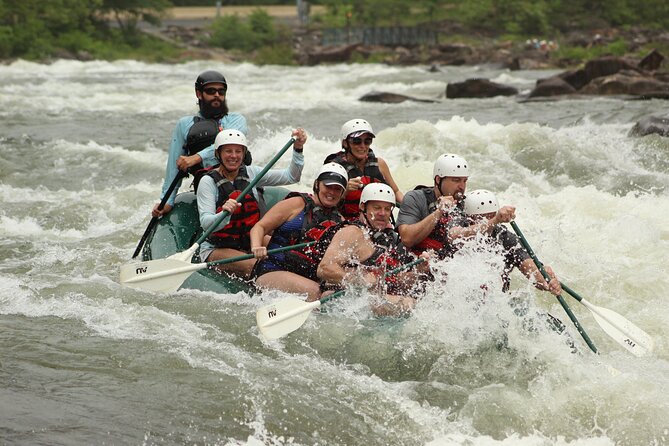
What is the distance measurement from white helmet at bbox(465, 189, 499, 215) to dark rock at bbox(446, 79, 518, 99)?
14973mm

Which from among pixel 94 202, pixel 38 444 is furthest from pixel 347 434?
pixel 94 202

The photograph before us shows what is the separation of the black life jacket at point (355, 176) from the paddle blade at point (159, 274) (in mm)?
1012

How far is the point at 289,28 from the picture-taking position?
4700 centimetres

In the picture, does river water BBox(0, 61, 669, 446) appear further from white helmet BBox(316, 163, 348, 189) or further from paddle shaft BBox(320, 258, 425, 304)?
white helmet BBox(316, 163, 348, 189)

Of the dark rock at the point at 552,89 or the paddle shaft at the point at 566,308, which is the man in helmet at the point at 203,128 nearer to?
the paddle shaft at the point at 566,308

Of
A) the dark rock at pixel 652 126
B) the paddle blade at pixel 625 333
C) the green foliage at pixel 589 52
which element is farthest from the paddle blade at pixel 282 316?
the green foliage at pixel 589 52

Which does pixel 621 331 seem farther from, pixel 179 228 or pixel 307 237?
pixel 179 228

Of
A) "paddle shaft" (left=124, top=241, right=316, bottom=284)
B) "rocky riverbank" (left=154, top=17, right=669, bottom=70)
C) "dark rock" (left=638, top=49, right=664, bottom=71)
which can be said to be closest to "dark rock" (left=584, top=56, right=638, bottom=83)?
"dark rock" (left=638, top=49, right=664, bottom=71)

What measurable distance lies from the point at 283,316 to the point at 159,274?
1157 mm

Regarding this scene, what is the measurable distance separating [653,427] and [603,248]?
362 centimetres

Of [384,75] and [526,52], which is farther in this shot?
[526,52]

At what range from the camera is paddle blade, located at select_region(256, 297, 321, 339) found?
5.39m

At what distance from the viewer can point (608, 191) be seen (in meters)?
10.5

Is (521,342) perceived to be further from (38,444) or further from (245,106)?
(245,106)
